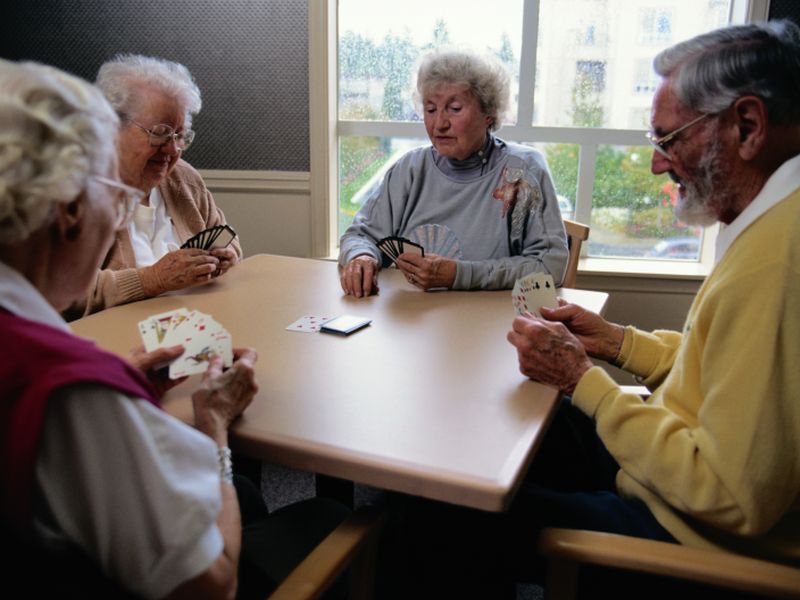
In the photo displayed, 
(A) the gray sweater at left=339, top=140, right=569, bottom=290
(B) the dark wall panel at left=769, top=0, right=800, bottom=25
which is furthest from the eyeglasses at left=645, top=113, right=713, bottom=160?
(B) the dark wall panel at left=769, top=0, right=800, bottom=25

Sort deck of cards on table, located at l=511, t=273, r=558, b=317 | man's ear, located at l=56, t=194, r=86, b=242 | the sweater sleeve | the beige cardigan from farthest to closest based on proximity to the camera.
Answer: the beige cardigan < deck of cards on table, located at l=511, t=273, r=558, b=317 < the sweater sleeve < man's ear, located at l=56, t=194, r=86, b=242

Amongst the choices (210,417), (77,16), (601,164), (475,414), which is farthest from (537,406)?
(77,16)

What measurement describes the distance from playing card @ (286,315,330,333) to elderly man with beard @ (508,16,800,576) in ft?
1.58

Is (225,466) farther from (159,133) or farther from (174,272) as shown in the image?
(159,133)

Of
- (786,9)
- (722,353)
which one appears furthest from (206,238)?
Answer: (786,9)

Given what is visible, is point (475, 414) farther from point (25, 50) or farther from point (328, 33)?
point (25, 50)

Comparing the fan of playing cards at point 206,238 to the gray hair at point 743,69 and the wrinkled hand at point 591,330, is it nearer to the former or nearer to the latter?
the wrinkled hand at point 591,330

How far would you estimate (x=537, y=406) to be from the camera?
120 centimetres

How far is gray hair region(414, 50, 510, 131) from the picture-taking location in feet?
7.32

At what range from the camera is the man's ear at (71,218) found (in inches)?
29.8

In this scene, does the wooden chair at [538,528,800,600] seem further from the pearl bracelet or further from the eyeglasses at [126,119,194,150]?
the eyeglasses at [126,119,194,150]

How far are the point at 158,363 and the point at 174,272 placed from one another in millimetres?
661

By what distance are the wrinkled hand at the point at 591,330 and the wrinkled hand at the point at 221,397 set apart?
77 cm

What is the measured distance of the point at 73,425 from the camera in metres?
0.66
